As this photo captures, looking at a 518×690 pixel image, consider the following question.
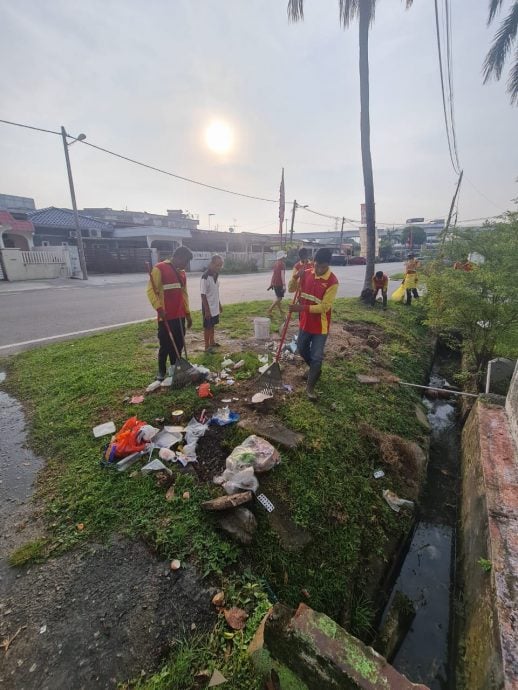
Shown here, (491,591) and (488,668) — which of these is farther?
(491,591)

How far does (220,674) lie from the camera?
174 cm

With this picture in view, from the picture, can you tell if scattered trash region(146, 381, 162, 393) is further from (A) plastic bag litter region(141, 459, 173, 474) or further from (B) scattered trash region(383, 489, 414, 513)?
(B) scattered trash region(383, 489, 414, 513)

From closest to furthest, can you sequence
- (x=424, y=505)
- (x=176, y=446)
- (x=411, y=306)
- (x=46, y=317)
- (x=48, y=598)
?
(x=48, y=598) < (x=176, y=446) < (x=424, y=505) < (x=46, y=317) < (x=411, y=306)

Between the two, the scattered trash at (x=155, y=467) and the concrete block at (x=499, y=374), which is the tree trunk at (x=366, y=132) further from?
the scattered trash at (x=155, y=467)

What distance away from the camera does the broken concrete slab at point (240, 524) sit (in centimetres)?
245

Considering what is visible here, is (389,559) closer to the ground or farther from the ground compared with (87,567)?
closer to the ground

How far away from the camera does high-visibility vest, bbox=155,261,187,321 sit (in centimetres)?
431

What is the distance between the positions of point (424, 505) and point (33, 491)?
4.07 meters

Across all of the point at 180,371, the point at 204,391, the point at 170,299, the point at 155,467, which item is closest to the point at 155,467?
the point at 155,467

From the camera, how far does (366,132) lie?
9.92m

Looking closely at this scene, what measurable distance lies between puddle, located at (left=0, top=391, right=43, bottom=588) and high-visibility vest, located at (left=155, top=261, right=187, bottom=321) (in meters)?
2.16

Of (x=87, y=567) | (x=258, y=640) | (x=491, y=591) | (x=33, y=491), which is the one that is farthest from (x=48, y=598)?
(x=491, y=591)

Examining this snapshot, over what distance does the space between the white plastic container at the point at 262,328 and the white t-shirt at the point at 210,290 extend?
3.98 ft

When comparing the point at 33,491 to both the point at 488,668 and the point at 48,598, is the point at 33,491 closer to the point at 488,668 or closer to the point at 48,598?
the point at 48,598
